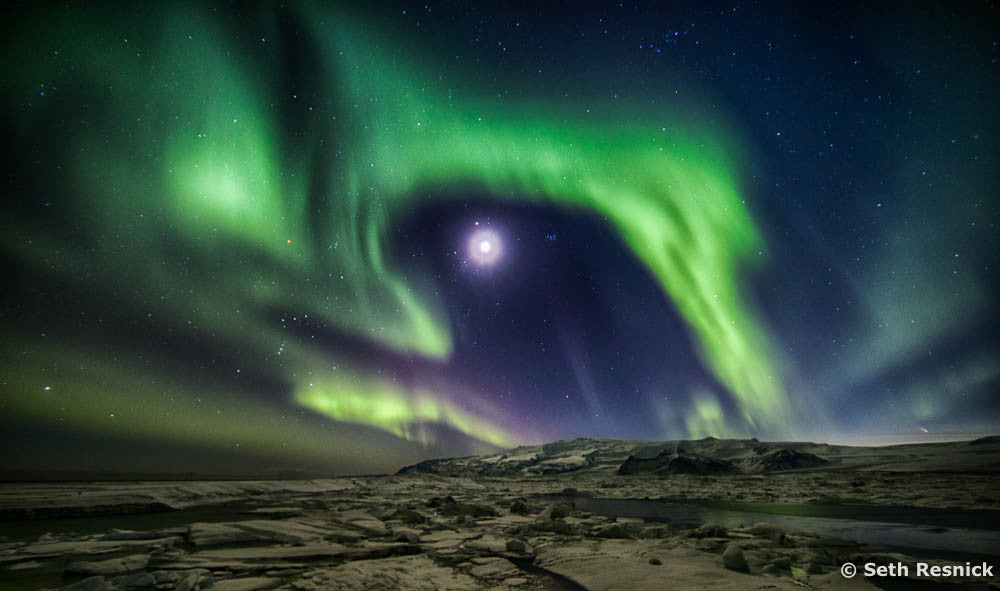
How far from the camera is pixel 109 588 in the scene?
580 centimetres

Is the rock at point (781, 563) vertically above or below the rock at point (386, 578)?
above

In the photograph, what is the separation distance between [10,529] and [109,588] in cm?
1373

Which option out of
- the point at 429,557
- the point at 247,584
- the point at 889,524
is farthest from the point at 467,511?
the point at 889,524

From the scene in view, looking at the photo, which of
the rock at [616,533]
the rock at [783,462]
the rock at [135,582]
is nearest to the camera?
the rock at [135,582]

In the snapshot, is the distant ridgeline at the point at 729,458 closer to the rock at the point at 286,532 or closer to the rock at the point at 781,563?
Answer: the rock at the point at 781,563

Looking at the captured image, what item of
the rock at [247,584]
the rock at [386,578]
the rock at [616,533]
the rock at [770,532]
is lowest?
the rock at [247,584]

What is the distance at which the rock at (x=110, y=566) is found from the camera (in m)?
6.97

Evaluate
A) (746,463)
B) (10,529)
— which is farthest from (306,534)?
Answer: (746,463)

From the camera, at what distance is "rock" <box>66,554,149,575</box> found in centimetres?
697

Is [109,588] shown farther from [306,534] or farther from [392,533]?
[392,533]

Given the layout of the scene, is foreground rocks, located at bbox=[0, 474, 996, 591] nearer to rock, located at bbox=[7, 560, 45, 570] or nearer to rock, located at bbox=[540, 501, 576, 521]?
rock, located at bbox=[7, 560, 45, 570]

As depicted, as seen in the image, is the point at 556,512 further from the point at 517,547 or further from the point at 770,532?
the point at 770,532

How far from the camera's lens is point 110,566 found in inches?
286

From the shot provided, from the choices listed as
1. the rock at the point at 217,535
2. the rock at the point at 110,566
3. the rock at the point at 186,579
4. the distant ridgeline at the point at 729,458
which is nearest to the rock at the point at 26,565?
the rock at the point at 110,566
